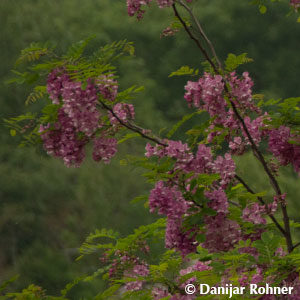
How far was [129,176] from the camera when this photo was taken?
10805 millimetres

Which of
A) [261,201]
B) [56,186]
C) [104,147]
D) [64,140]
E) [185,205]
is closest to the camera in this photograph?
[185,205]

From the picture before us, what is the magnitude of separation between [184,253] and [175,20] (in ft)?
3.86

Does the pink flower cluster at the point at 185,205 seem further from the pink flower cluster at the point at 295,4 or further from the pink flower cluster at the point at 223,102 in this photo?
the pink flower cluster at the point at 295,4

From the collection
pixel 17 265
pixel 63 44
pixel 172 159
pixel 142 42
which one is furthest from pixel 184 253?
pixel 142 42

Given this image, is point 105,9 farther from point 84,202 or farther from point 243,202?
point 243,202

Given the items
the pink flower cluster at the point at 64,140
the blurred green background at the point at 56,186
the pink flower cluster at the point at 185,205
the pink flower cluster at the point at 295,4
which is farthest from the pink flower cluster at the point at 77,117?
the blurred green background at the point at 56,186

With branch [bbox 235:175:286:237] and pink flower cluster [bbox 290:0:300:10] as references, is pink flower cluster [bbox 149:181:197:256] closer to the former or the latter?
branch [bbox 235:175:286:237]

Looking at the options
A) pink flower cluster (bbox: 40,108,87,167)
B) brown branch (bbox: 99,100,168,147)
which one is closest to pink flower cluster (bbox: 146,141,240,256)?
brown branch (bbox: 99,100,168,147)

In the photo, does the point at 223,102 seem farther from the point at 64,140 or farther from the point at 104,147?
the point at 64,140

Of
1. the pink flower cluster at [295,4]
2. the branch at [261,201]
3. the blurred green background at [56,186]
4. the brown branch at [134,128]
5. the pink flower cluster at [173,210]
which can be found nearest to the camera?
the pink flower cluster at [173,210]

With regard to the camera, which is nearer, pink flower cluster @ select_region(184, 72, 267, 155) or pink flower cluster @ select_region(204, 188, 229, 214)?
pink flower cluster @ select_region(204, 188, 229, 214)

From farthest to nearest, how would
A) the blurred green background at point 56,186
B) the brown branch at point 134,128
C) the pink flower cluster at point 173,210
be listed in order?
the blurred green background at point 56,186
the brown branch at point 134,128
the pink flower cluster at point 173,210

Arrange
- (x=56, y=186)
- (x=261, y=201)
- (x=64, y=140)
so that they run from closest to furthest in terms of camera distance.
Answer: (x=64, y=140) < (x=261, y=201) < (x=56, y=186)

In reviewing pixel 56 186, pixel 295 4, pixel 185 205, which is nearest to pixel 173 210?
pixel 185 205
